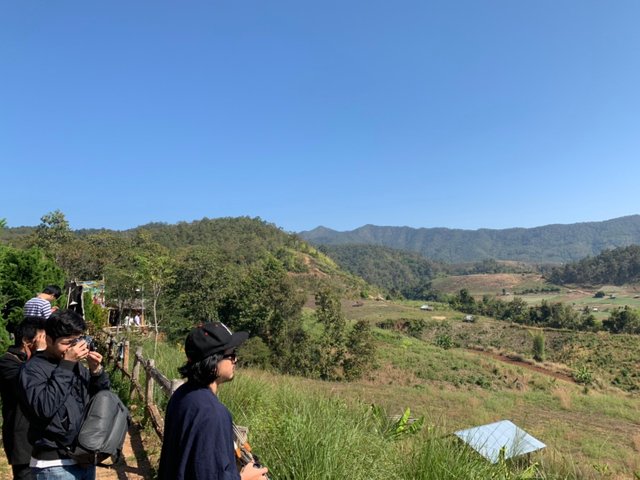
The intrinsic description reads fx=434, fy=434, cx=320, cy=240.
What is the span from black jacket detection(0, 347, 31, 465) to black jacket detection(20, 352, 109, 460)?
61cm

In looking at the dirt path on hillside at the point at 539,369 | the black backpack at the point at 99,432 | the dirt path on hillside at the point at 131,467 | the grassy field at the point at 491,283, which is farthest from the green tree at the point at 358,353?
the grassy field at the point at 491,283

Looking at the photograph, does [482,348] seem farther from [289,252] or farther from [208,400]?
[289,252]

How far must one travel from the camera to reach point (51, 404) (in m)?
2.21

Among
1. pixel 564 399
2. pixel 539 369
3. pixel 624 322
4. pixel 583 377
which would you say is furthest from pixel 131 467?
pixel 624 322

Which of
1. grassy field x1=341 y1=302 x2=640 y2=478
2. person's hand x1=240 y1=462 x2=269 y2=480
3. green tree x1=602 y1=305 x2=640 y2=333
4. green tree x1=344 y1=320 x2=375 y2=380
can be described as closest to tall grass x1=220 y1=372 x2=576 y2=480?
grassy field x1=341 y1=302 x2=640 y2=478

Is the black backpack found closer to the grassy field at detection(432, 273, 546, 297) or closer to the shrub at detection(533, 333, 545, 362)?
the shrub at detection(533, 333, 545, 362)

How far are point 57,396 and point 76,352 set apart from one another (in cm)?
25

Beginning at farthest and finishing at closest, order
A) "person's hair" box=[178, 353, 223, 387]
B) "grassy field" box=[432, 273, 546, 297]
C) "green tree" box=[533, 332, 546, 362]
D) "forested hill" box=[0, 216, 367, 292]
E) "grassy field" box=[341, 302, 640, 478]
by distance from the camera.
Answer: "grassy field" box=[432, 273, 546, 297]
"green tree" box=[533, 332, 546, 362]
"forested hill" box=[0, 216, 367, 292]
"grassy field" box=[341, 302, 640, 478]
"person's hair" box=[178, 353, 223, 387]

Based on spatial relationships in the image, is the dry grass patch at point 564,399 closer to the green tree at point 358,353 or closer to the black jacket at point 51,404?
the green tree at point 358,353

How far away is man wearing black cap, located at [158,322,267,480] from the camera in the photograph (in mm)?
1694

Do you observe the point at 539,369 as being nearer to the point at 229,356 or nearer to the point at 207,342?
the point at 229,356

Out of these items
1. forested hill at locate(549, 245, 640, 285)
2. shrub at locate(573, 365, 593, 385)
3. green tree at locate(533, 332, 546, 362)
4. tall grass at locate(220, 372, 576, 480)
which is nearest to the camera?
tall grass at locate(220, 372, 576, 480)

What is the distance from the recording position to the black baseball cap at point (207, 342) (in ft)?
6.08

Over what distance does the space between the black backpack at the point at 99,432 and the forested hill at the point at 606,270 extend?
482 ft
